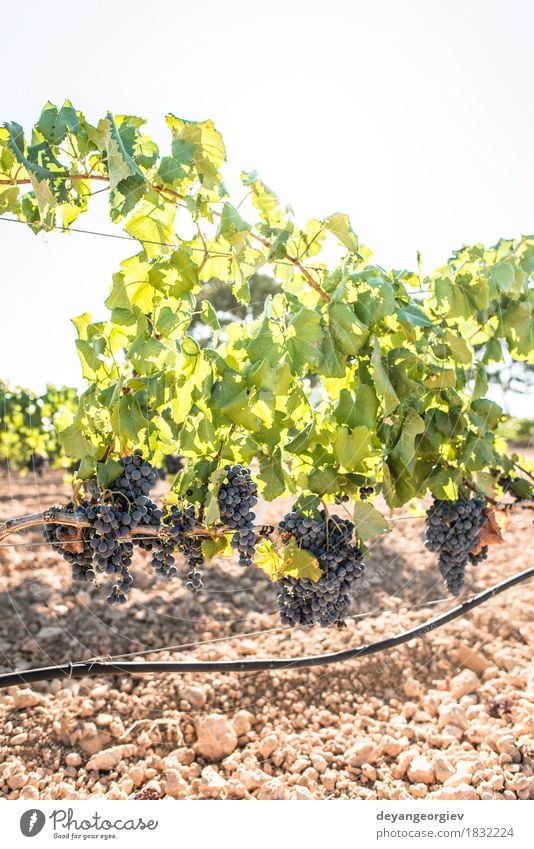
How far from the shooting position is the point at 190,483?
5.48ft

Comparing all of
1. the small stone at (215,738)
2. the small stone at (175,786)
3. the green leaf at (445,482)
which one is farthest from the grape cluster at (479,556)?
the small stone at (175,786)

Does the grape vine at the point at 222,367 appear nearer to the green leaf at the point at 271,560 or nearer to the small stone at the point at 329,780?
the green leaf at the point at 271,560

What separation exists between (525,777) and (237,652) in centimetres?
127

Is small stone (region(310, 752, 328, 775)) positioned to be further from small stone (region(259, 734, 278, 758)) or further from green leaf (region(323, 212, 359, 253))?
green leaf (region(323, 212, 359, 253))

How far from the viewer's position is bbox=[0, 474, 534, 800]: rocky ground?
86.4 inches

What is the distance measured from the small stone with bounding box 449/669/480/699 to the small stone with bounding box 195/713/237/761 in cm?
84

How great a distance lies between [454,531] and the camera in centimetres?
205

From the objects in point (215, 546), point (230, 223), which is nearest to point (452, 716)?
point (215, 546)

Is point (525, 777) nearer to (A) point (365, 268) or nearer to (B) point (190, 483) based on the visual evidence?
(B) point (190, 483)

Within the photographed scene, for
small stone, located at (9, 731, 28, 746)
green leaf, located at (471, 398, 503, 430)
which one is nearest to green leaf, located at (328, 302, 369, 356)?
green leaf, located at (471, 398, 503, 430)

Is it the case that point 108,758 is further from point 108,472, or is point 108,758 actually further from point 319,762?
point 108,472

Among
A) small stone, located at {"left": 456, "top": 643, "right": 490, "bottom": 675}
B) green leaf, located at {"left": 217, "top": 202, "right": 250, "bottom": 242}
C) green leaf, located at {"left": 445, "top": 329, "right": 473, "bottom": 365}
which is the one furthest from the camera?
small stone, located at {"left": 456, "top": 643, "right": 490, "bottom": 675}

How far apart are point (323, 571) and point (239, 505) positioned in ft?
0.88
